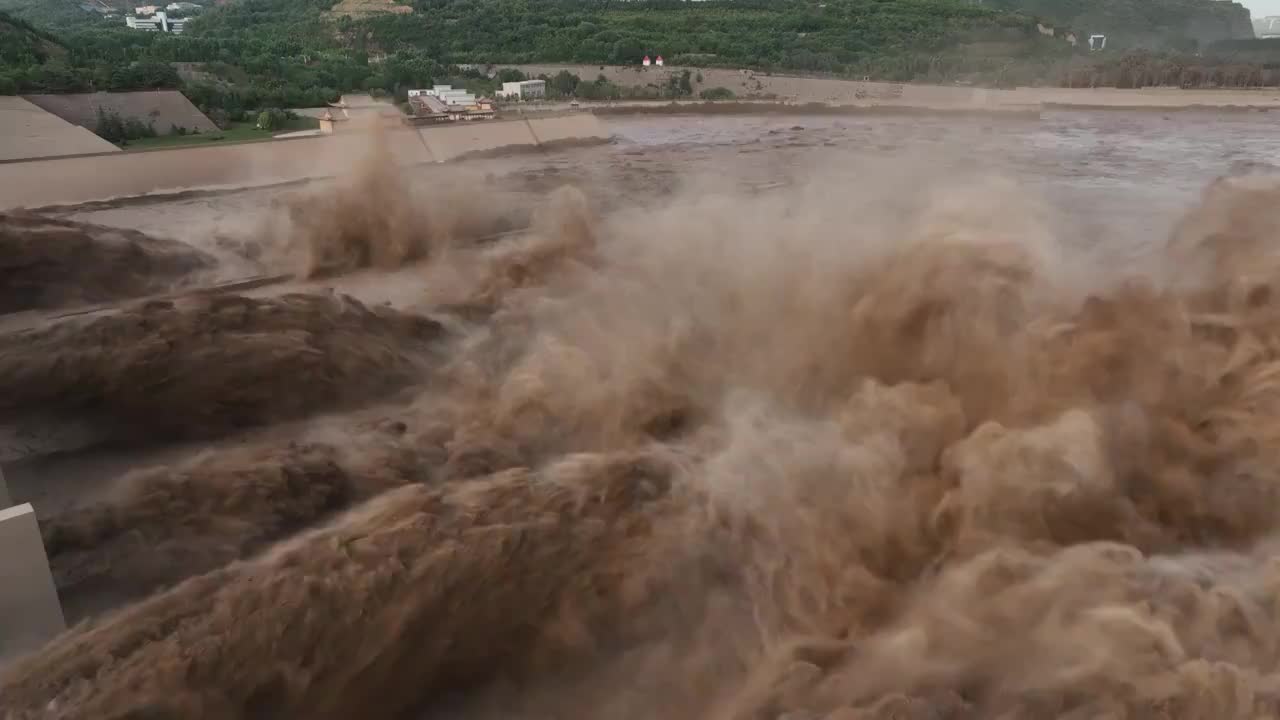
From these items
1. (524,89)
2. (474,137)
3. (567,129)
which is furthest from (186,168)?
(524,89)

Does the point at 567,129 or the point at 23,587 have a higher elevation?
the point at 567,129

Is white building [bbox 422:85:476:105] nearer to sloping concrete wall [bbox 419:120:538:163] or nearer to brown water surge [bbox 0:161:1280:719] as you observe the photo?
sloping concrete wall [bbox 419:120:538:163]

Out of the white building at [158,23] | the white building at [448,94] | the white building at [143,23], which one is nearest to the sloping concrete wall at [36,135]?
the white building at [448,94]

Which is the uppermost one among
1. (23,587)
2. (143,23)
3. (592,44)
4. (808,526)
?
(592,44)

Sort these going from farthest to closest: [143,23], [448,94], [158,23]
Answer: [158,23]
[143,23]
[448,94]

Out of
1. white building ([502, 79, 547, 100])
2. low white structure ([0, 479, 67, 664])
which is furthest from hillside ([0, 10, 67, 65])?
low white structure ([0, 479, 67, 664])

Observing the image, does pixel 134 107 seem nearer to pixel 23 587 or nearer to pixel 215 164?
pixel 215 164

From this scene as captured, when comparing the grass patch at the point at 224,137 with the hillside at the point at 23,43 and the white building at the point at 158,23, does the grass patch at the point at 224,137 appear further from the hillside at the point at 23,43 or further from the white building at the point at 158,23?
the white building at the point at 158,23
